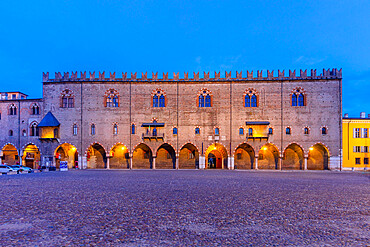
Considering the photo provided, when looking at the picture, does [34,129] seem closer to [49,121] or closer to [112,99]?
[49,121]

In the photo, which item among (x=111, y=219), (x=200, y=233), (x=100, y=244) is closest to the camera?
(x=100, y=244)

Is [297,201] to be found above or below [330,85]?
below

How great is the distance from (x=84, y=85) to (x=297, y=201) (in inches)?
1321

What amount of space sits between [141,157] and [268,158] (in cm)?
1947

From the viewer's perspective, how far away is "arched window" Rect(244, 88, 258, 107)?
117 ft

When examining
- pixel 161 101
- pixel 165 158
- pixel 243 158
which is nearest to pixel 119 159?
pixel 165 158

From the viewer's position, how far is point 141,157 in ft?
126

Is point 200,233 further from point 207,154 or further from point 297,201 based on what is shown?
point 207,154

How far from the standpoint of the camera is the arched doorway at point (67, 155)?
37519 mm

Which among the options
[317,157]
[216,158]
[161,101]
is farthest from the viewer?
[216,158]

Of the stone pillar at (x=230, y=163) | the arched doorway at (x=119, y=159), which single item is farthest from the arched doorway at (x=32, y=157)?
the stone pillar at (x=230, y=163)

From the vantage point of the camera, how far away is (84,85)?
36.7 meters

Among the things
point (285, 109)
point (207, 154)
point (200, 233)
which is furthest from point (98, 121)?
point (200, 233)

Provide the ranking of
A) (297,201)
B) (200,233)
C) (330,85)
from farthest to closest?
(330,85), (297,201), (200,233)
